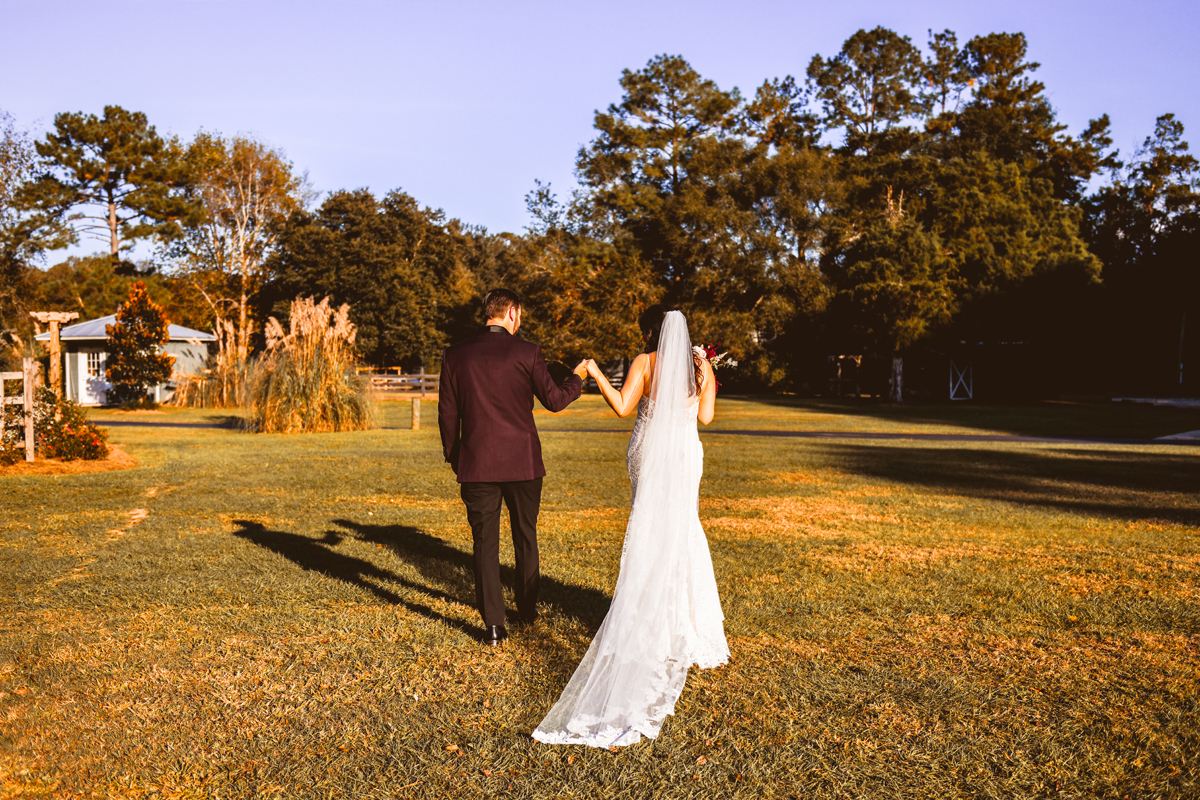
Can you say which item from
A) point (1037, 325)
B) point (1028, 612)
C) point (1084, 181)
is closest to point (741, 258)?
point (1037, 325)

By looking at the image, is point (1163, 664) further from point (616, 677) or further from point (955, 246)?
point (955, 246)

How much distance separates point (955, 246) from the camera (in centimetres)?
4212

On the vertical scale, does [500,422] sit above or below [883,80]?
below

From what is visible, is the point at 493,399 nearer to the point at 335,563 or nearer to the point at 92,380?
the point at 335,563

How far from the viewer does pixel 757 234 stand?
147 feet

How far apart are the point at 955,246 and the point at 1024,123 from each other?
14.1 meters

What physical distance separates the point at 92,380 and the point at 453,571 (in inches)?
1365

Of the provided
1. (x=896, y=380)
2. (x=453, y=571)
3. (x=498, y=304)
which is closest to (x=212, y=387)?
(x=896, y=380)

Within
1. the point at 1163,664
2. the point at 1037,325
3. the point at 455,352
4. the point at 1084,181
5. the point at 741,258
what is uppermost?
the point at 1084,181

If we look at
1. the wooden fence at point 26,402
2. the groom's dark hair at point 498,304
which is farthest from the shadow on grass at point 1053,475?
the wooden fence at point 26,402

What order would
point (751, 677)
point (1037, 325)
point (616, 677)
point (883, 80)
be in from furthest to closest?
point (883, 80) → point (1037, 325) → point (751, 677) → point (616, 677)

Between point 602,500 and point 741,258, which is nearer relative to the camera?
point 602,500

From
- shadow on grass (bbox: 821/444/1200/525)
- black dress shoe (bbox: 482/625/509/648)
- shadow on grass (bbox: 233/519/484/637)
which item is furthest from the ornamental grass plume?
black dress shoe (bbox: 482/625/509/648)

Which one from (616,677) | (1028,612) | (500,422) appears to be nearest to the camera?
(616,677)
